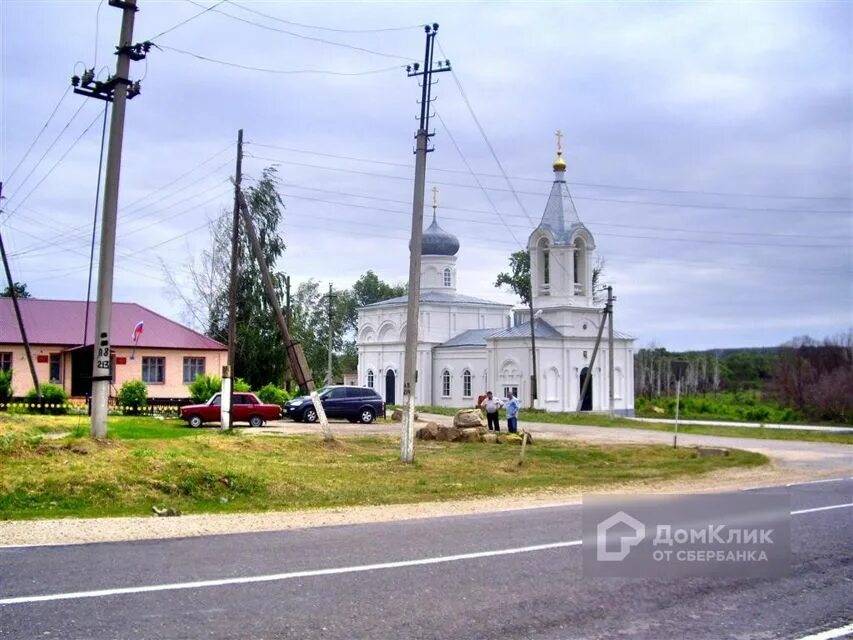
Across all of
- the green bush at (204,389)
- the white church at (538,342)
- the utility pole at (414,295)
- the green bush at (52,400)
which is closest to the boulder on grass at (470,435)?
the utility pole at (414,295)

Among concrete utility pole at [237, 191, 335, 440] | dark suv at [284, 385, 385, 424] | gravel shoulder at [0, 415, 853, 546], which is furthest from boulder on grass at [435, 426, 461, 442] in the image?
dark suv at [284, 385, 385, 424]

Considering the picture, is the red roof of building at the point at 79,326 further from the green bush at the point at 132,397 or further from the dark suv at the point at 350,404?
the dark suv at the point at 350,404

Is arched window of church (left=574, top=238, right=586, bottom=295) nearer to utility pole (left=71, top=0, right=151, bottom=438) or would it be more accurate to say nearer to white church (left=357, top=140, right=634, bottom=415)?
white church (left=357, top=140, right=634, bottom=415)

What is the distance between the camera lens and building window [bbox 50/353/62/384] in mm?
42750

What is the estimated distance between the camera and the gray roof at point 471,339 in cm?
6438

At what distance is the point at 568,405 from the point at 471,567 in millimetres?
50619

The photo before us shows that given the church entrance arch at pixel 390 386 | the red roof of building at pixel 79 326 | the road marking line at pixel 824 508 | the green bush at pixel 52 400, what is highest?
the red roof of building at pixel 79 326

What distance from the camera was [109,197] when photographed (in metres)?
17.4

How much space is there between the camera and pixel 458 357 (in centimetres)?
6488

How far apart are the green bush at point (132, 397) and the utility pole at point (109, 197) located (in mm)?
19055

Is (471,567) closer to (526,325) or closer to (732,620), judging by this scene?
(732,620)

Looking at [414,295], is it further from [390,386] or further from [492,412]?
[390,386]

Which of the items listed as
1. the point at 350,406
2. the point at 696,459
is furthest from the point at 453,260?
the point at 696,459

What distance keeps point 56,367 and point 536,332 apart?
29655mm
